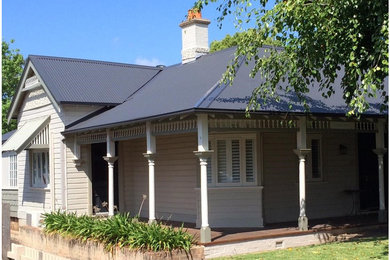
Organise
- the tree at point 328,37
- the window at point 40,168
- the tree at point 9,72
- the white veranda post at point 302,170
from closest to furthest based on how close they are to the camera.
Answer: the tree at point 328,37, the white veranda post at point 302,170, the window at point 40,168, the tree at point 9,72

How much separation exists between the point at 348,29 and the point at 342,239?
5405 millimetres

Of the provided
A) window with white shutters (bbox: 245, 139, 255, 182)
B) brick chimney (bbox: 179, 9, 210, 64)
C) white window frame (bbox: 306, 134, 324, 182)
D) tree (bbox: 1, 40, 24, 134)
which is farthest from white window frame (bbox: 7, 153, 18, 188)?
tree (bbox: 1, 40, 24, 134)

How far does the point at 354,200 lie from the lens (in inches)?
658

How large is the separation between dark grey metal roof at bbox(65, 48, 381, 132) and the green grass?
3.01 meters

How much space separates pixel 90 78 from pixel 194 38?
382 centimetres

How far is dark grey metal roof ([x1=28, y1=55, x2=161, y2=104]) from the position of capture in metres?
18.0

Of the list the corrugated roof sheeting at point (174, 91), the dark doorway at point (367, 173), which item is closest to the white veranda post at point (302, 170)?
the corrugated roof sheeting at point (174, 91)

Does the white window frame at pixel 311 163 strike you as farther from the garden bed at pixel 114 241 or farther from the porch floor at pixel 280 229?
the garden bed at pixel 114 241

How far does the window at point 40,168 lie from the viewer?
19203mm

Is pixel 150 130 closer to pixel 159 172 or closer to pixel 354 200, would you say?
pixel 159 172

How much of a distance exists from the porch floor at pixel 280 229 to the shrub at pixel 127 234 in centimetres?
85

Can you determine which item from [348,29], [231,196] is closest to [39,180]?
[231,196]

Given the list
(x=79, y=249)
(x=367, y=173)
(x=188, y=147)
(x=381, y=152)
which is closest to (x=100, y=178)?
(x=188, y=147)

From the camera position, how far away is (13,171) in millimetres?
21438
